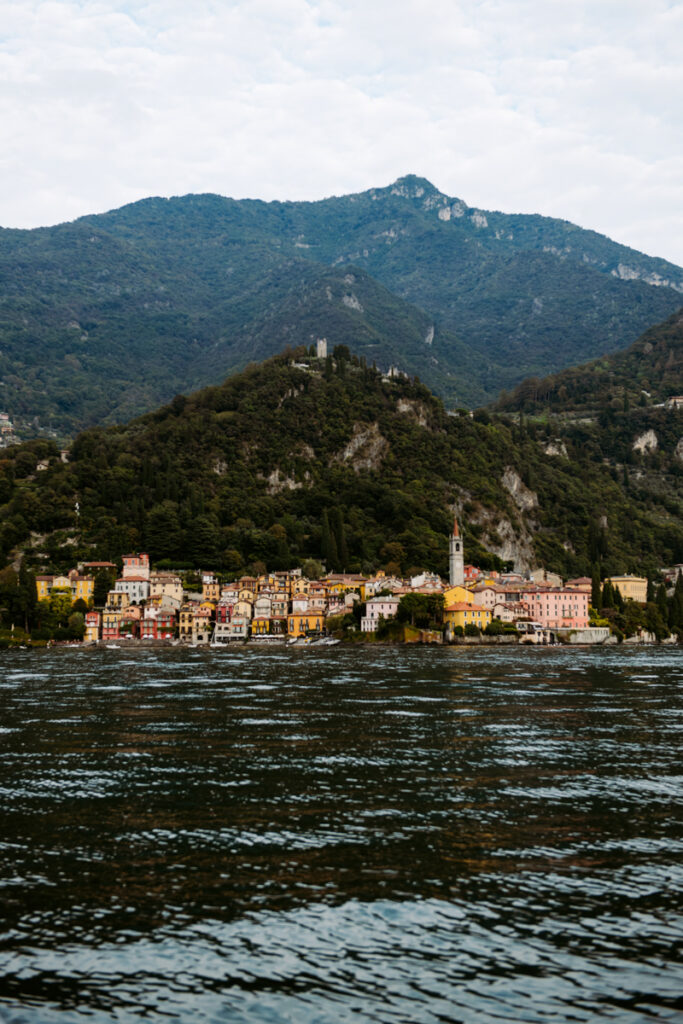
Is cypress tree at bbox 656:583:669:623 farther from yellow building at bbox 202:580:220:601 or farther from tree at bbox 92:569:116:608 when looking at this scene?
tree at bbox 92:569:116:608

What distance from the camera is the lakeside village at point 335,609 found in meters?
128

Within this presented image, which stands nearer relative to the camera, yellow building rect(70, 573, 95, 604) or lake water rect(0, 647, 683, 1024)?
lake water rect(0, 647, 683, 1024)

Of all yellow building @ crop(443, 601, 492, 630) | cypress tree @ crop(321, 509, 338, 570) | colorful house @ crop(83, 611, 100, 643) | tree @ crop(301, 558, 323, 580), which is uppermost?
cypress tree @ crop(321, 509, 338, 570)

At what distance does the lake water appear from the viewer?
14.2m

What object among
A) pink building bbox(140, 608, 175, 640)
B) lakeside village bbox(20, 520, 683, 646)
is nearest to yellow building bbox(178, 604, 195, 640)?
lakeside village bbox(20, 520, 683, 646)

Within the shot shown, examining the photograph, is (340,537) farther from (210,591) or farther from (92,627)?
(92,627)

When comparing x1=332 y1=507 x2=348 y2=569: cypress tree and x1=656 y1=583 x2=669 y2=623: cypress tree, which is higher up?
x1=332 y1=507 x2=348 y2=569: cypress tree

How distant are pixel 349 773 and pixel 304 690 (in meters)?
29.6

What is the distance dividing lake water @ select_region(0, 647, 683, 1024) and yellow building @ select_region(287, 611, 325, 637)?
94.7 metres

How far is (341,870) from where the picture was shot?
19828 millimetres

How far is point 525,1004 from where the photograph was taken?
13719mm

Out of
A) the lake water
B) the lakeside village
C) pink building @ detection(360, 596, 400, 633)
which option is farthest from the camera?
pink building @ detection(360, 596, 400, 633)

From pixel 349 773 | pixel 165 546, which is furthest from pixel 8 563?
pixel 349 773

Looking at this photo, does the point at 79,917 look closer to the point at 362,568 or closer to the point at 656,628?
the point at 656,628
